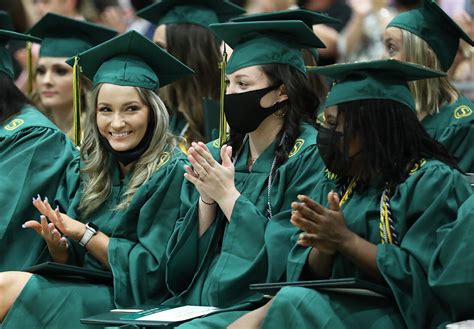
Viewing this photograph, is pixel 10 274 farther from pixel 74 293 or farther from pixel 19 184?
pixel 19 184

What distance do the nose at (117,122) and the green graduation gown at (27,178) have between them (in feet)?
1.59

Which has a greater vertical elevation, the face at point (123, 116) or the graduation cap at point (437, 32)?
the graduation cap at point (437, 32)

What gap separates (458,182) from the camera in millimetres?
4402

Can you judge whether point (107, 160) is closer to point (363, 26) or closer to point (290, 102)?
point (290, 102)

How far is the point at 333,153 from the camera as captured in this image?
15.0 feet

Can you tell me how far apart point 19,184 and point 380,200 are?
211 cm

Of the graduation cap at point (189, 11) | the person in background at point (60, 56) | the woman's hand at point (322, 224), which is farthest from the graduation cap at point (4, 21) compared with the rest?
the woman's hand at point (322, 224)

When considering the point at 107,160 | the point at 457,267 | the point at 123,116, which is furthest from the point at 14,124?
the point at 457,267

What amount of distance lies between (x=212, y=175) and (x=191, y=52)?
1.92 m

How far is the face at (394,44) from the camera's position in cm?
578

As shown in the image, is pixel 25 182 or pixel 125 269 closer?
pixel 125 269

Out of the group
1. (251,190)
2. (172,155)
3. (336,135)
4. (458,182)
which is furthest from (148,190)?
(458,182)

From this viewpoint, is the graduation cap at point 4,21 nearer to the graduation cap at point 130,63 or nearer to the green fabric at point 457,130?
the graduation cap at point 130,63

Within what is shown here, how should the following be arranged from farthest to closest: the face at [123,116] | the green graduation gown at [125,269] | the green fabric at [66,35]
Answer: the green fabric at [66,35] → the face at [123,116] → the green graduation gown at [125,269]
